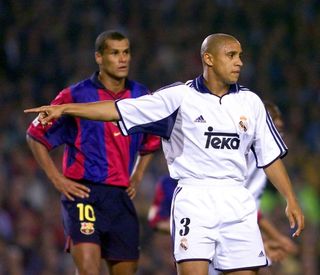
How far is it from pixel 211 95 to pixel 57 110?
3.59ft

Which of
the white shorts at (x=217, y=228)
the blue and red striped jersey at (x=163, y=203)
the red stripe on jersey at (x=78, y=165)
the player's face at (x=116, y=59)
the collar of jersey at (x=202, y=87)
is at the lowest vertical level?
the white shorts at (x=217, y=228)

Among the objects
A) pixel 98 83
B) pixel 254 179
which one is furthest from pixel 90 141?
pixel 254 179

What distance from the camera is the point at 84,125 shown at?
8.92m

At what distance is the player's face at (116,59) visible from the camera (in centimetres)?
902

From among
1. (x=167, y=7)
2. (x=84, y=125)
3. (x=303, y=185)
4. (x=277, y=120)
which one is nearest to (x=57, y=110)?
(x=84, y=125)

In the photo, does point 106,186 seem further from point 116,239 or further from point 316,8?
point 316,8

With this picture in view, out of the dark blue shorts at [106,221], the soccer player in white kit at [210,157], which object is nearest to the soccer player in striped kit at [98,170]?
the dark blue shorts at [106,221]

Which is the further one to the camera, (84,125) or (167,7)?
(167,7)

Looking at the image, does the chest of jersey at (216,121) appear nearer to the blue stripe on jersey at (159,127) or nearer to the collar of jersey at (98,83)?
the blue stripe on jersey at (159,127)

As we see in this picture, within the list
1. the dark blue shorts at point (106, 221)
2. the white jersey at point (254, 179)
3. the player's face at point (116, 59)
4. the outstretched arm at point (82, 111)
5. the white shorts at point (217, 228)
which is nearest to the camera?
the outstretched arm at point (82, 111)

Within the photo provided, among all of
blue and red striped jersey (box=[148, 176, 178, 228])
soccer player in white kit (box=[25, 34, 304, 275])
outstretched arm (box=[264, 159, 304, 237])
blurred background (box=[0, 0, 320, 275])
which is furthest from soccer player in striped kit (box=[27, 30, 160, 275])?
blurred background (box=[0, 0, 320, 275])

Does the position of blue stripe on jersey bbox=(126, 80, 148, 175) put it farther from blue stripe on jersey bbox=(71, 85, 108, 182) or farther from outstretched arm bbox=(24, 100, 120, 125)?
outstretched arm bbox=(24, 100, 120, 125)

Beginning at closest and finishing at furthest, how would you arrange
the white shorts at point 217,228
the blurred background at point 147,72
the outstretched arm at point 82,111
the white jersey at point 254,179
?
the outstretched arm at point 82,111, the white shorts at point 217,228, the white jersey at point 254,179, the blurred background at point 147,72

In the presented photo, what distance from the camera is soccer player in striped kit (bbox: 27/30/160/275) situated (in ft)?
29.1
